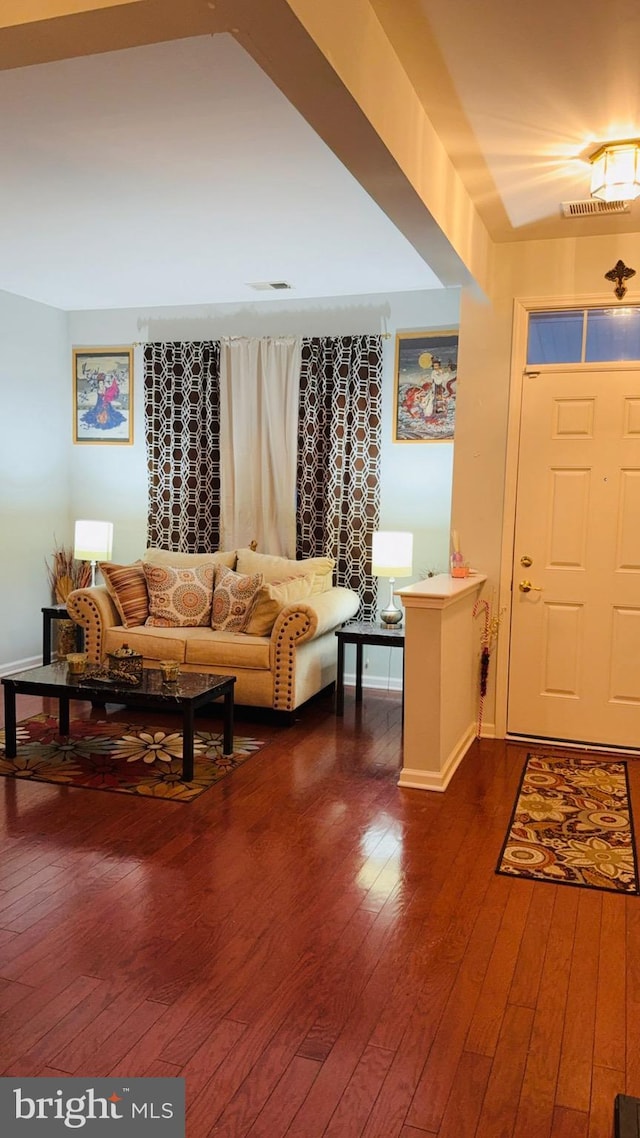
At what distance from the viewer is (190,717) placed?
12.9 ft

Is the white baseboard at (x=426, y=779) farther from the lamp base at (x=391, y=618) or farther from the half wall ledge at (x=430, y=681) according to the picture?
the lamp base at (x=391, y=618)

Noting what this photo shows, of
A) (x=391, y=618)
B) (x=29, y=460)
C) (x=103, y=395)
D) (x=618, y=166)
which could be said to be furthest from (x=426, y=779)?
(x=103, y=395)

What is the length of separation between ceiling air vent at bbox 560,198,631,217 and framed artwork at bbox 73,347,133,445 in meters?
3.81

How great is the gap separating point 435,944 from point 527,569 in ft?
8.20

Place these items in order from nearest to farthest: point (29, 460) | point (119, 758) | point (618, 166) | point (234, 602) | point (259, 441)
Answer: point (618, 166), point (119, 758), point (234, 602), point (259, 441), point (29, 460)

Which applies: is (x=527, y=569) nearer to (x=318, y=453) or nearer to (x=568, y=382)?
(x=568, y=382)

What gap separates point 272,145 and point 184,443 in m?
3.39

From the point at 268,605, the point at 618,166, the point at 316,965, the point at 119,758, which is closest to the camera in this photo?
the point at 316,965

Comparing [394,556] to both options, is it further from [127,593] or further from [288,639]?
[127,593]

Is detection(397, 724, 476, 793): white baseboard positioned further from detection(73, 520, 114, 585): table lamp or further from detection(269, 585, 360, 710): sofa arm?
detection(73, 520, 114, 585): table lamp

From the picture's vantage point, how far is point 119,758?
4.26 meters

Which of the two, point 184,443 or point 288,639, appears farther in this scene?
point 184,443

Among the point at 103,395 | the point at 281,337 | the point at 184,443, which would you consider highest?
the point at 281,337

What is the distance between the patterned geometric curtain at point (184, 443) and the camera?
249 inches
